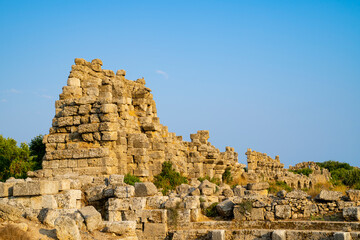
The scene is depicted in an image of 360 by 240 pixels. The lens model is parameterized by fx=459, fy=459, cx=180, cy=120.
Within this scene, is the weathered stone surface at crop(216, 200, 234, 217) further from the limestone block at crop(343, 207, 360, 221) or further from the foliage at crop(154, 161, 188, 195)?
the foliage at crop(154, 161, 188, 195)

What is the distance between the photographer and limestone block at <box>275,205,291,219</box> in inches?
456

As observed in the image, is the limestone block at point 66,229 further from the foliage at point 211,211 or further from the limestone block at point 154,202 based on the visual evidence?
the foliage at point 211,211

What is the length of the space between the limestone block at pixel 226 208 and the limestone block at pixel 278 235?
189 centimetres

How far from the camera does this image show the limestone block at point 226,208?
12.2 meters

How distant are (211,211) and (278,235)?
2644mm

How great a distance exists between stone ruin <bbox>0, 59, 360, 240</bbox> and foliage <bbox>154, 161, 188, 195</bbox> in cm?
25

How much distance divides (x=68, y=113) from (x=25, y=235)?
30.9ft

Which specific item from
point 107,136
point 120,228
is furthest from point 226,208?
point 107,136

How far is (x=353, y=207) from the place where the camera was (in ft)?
35.6

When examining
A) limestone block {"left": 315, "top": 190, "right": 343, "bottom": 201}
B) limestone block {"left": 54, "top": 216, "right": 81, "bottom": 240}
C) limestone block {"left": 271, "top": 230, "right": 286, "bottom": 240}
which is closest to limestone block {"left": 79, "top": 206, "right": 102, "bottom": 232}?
limestone block {"left": 54, "top": 216, "right": 81, "bottom": 240}

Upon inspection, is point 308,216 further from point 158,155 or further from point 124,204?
point 158,155

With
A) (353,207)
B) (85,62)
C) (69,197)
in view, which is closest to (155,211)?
(69,197)

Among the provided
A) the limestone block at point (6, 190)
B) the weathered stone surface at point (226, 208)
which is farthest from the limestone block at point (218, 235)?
the limestone block at point (6, 190)

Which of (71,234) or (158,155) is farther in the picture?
(158,155)
